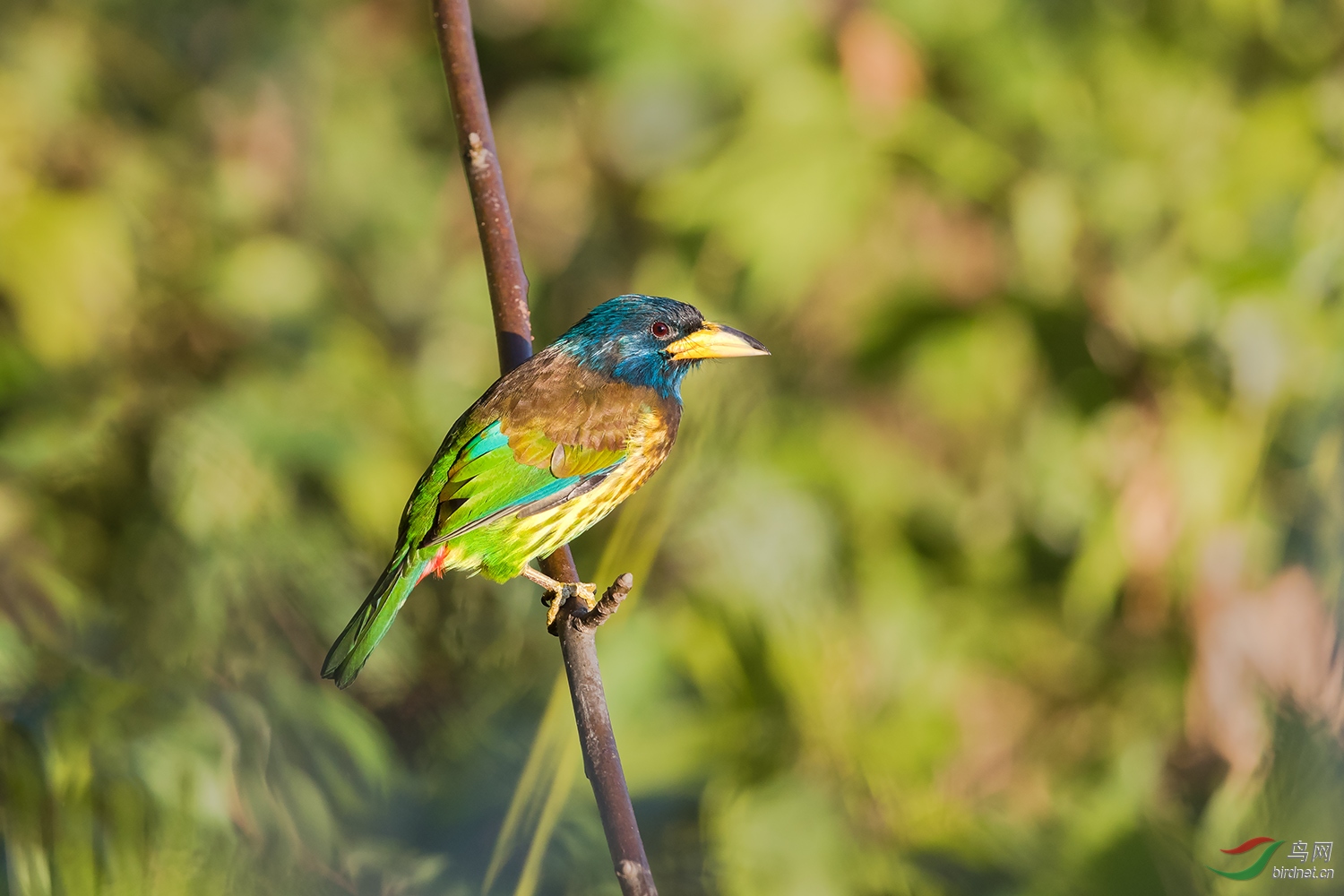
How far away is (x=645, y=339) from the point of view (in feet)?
5.94

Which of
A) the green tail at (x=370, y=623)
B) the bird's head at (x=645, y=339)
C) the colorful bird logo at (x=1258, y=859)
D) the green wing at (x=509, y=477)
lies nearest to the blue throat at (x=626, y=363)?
the bird's head at (x=645, y=339)

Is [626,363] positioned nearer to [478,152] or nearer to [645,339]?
[645,339]

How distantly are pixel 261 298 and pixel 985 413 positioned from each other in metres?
2.31

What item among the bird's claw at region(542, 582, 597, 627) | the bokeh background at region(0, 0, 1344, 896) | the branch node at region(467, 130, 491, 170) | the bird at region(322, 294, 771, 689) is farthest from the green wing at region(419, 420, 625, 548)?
the bokeh background at region(0, 0, 1344, 896)

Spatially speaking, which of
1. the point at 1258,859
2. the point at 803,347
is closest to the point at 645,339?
the point at 1258,859

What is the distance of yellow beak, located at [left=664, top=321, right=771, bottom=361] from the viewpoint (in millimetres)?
1684

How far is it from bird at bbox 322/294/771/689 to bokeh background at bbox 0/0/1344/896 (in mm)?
371

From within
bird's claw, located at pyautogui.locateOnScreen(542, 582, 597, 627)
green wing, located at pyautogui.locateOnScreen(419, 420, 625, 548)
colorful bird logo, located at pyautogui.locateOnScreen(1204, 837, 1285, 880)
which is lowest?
colorful bird logo, located at pyautogui.locateOnScreen(1204, 837, 1285, 880)

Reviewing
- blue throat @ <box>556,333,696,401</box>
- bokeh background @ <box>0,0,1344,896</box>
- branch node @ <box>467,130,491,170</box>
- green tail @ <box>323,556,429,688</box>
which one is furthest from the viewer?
bokeh background @ <box>0,0,1344,896</box>

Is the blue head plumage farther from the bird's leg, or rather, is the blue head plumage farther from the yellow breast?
the bird's leg

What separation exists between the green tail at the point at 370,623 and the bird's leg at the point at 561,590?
9.9 inches

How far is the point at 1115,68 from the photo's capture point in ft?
11.7

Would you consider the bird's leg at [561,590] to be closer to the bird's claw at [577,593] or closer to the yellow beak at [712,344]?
the bird's claw at [577,593]

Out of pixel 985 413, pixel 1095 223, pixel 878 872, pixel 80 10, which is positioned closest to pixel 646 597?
pixel 878 872
